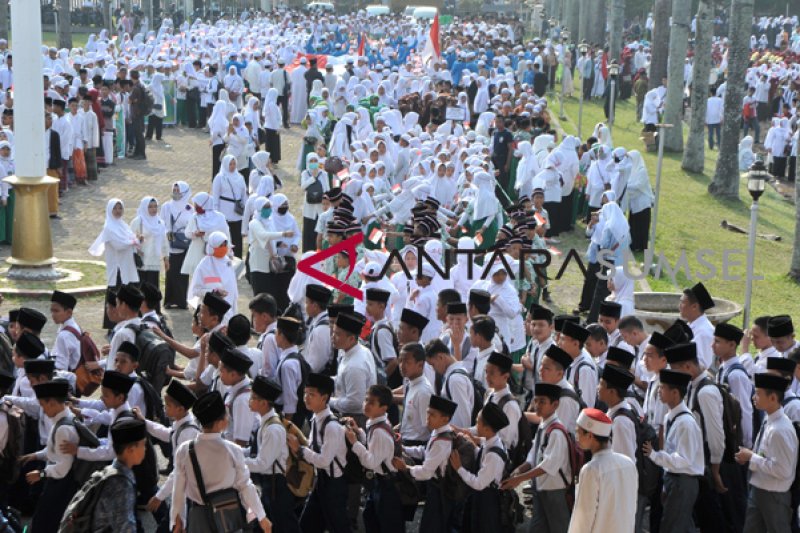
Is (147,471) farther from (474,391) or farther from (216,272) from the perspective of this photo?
(216,272)

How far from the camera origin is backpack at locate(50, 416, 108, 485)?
29.2 ft

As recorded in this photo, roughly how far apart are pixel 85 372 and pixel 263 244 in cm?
528

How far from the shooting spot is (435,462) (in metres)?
9.09

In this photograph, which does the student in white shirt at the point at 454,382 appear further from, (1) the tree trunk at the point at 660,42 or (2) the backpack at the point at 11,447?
(1) the tree trunk at the point at 660,42

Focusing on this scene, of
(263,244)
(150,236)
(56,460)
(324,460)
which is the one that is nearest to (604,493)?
(324,460)

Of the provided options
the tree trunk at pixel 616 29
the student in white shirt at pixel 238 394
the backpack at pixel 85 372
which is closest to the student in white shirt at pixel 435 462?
the student in white shirt at pixel 238 394

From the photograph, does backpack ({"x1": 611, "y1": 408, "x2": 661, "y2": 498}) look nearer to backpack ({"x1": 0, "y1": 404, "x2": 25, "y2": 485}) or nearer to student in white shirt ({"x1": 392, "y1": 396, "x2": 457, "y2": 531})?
student in white shirt ({"x1": 392, "y1": 396, "x2": 457, "y2": 531})

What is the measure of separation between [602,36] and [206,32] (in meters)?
17.3

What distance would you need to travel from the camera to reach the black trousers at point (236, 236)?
1886 centimetres

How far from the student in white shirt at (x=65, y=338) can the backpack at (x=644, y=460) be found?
4465 millimetres

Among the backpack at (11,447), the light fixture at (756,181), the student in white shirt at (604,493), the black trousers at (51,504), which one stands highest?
the light fixture at (756,181)

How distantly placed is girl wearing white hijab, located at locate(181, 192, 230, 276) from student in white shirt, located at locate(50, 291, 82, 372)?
468 cm

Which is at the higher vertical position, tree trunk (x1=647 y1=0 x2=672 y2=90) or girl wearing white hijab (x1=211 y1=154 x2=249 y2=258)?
tree trunk (x1=647 y1=0 x2=672 y2=90)

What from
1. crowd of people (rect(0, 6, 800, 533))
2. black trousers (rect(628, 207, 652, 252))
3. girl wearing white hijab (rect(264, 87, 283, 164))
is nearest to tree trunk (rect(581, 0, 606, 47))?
girl wearing white hijab (rect(264, 87, 283, 164))
